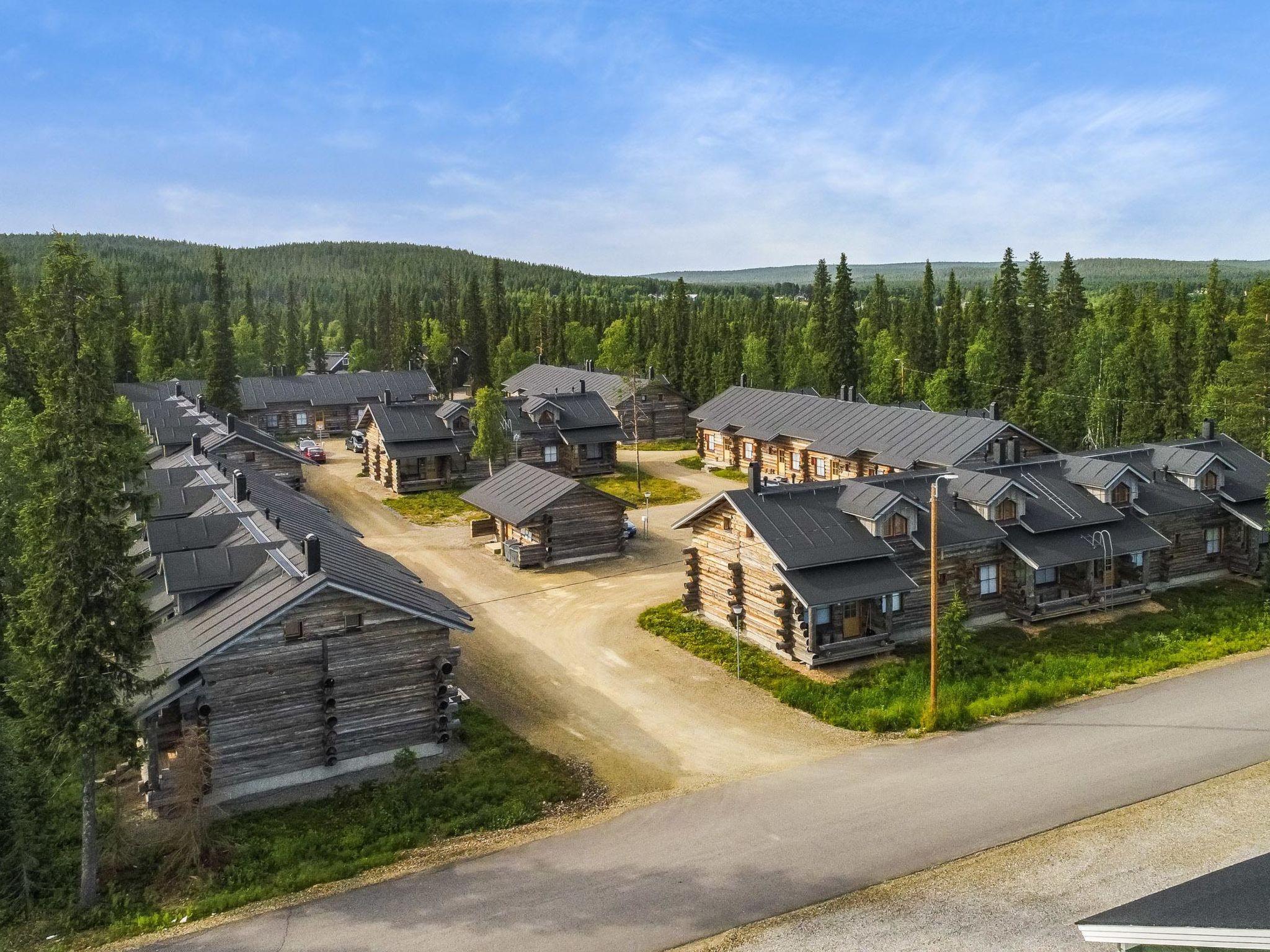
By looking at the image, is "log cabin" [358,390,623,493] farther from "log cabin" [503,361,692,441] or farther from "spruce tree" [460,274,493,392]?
"spruce tree" [460,274,493,392]

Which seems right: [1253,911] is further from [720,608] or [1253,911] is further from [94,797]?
[720,608]

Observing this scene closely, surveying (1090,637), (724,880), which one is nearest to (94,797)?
(724,880)

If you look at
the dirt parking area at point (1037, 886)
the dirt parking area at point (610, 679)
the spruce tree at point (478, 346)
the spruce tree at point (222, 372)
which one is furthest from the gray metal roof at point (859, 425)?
the spruce tree at point (478, 346)

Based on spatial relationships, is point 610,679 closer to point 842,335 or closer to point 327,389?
point 842,335

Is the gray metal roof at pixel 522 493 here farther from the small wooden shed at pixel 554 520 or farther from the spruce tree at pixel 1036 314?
the spruce tree at pixel 1036 314

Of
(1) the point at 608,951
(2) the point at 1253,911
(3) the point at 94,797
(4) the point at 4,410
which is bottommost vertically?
(1) the point at 608,951

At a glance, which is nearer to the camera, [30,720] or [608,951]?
[608,951]

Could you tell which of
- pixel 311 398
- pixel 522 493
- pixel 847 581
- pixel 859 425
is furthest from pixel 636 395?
pixel 847 581
